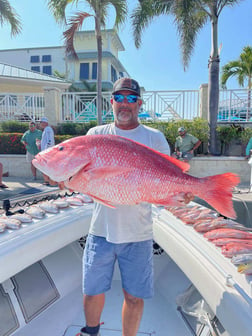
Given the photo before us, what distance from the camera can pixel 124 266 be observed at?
1.93 metres

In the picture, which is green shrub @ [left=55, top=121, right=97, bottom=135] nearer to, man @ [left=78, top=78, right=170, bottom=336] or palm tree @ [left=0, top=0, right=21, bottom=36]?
palm tree @ [left=0, top=0, right=21, bottom=36]

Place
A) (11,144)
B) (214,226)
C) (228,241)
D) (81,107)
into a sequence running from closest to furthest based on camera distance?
(228,241) → (214,226) → (11,144) → (81,107)

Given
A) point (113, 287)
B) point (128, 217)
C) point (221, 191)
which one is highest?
point (221, 191)

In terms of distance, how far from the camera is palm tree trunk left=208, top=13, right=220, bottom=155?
8.73 meters

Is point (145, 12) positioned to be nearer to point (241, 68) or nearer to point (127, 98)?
point (127, 98)

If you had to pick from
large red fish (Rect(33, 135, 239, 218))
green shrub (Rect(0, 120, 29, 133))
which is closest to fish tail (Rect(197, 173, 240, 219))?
large red fish (Rect(33, 135, 239, 218))

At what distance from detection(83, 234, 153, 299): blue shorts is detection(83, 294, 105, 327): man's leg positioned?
53mm

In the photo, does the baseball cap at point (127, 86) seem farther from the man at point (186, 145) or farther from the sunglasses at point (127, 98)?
the man at point (186, 145)

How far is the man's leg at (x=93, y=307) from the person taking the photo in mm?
1934

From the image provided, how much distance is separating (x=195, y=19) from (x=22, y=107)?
795 cm

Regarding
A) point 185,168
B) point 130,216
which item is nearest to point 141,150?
point 185,168

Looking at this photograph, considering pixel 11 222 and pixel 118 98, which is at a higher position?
pixel 118 98

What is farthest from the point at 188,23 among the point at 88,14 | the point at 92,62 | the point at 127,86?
the point at 92,62

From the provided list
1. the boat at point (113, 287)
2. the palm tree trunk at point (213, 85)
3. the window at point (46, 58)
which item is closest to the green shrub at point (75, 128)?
the palm tree trunk at point (213, 85)
